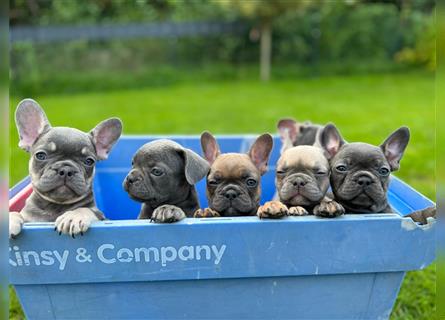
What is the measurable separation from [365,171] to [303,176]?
32cm

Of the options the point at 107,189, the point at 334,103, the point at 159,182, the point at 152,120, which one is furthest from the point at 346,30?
the point at 159,182

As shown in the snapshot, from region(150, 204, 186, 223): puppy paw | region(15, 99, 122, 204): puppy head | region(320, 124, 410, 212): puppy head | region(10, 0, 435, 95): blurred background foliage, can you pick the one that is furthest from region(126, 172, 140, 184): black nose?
region(10, 0, 435, 95): blurred background foliage

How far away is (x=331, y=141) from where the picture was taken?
10.1ft

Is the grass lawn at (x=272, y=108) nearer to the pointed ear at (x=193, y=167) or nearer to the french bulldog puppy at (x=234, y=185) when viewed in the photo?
the french bulldog puppy at (x=234, y=185)

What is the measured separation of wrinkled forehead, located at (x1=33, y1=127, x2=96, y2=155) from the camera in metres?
2.67

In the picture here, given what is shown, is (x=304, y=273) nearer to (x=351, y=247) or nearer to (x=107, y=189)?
(x=351, y=247)

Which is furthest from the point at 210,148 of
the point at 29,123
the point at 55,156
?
the point at 29,123

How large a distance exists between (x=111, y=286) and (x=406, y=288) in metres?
2.23

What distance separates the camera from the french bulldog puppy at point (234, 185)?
9.04 ft

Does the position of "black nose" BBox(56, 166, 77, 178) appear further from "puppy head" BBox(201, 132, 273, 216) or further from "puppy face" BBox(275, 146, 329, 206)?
"puppy face" BBox(275, 146, 329, 206)

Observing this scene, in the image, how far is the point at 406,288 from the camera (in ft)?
12.1

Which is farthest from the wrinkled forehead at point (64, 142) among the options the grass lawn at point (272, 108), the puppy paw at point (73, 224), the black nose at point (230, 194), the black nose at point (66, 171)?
the grass lawn at point (272, 108)

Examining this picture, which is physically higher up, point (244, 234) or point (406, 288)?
point (244, 234)

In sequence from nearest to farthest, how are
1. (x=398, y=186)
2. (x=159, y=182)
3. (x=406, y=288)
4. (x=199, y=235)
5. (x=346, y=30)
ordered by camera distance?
(x=199, y=235) → (x=159, y=182) → (x=398, y=186) → (x=406, y=288) → (x=346, y=30)
